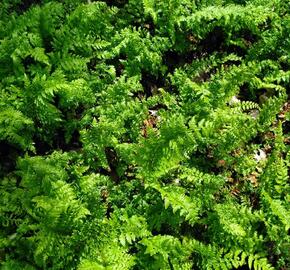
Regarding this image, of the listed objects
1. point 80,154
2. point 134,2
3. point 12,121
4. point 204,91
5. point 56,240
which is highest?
point 134,2

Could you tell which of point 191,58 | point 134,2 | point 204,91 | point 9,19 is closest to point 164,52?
point 191,58

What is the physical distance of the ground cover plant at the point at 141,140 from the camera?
444 centimetres

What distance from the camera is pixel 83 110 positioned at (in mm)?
5746

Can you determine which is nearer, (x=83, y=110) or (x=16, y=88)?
(x=16, y=88)

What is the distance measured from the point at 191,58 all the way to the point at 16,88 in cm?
282

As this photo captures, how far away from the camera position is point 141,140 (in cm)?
495

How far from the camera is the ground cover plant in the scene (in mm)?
4438

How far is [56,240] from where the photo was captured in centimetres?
423

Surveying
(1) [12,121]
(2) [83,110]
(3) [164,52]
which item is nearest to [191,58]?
(3) [164,52]

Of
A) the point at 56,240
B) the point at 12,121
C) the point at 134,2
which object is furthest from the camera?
the point at 134,2

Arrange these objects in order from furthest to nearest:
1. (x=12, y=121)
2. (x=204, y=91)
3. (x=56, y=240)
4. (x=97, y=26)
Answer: (x=97, y=26)
(x=204, y=91)
(x=12, y=121)
(x=56, y=240)

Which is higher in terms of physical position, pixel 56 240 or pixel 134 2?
pixel 134 2

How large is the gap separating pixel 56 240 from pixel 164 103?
2.34m

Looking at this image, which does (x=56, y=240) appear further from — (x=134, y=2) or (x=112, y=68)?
(x=134, y=2)
